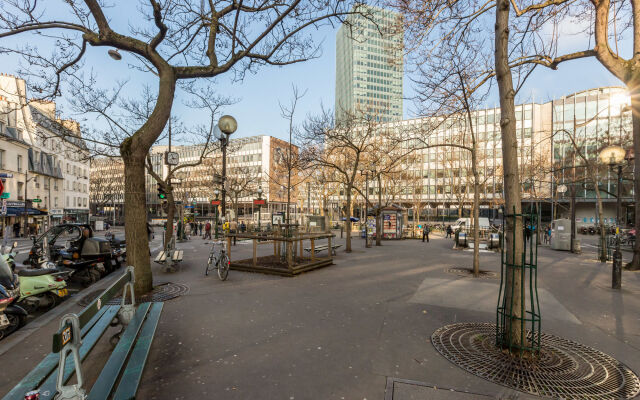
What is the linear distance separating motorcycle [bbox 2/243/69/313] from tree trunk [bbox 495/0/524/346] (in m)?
8.68

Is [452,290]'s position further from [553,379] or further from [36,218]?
→ [36,218]

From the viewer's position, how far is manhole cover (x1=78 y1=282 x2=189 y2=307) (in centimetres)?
722

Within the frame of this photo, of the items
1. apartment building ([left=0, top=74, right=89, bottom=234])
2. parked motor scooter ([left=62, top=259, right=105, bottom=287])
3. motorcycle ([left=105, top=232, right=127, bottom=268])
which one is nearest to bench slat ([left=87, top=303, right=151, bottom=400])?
parked motor scooter ([left=62, top=259, right=105, bottom=287])

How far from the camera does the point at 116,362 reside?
3.27 m

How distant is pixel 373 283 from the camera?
30.1ft

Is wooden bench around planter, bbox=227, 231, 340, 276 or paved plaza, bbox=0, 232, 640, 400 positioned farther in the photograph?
wooden bench around planter, bbox=227, 231, 340, 276

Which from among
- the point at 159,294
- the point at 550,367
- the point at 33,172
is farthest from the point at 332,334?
the point at 33,172

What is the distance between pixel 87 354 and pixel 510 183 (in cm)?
550

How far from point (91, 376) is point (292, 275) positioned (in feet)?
21.9

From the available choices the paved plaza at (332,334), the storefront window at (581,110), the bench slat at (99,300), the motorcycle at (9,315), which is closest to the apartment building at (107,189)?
the motorcycle at (9,315)

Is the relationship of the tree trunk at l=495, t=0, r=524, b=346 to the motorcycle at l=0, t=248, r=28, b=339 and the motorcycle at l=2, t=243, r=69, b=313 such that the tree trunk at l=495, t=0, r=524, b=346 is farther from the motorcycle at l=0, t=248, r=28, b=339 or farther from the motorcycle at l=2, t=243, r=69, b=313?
the motorcycle at l=2, t=243, r=69, b=313

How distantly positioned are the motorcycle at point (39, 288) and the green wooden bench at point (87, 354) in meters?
3.55

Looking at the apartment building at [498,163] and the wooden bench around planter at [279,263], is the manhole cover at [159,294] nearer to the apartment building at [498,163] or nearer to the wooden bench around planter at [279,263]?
the wooden bench around planter at [279,263]

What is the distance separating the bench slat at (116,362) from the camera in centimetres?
272
